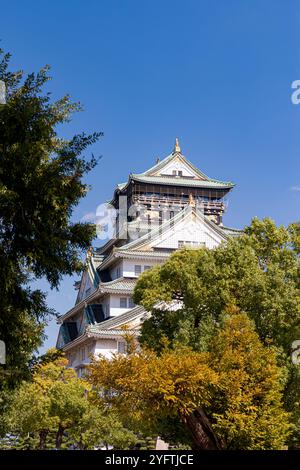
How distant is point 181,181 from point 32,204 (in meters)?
46.4

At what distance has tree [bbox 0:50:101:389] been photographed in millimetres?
14227

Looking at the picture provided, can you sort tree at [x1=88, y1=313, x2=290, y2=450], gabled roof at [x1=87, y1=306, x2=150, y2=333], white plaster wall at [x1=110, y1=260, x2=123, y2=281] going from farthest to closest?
white plaster wall at [x1=110, y1=260, x2=123, y2=281] < gabled roof at [x1=87, y1=306, x2=150, y2=333] < tree at [x1=88, y1=313, x2=290, y2=450]

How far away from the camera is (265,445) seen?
22344 millimetres

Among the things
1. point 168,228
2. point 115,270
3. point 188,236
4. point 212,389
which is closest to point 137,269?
point 115,270

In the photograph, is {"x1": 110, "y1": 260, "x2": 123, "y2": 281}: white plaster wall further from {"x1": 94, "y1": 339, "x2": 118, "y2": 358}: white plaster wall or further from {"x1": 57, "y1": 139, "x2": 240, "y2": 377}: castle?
{"x1": 94, "y1": 339, "x2": 118, "y2": 358}: white plaster wall

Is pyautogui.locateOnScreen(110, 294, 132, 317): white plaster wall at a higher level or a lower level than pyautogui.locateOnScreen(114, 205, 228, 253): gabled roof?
lower

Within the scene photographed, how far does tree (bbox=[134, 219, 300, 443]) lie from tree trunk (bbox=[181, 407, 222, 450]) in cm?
330

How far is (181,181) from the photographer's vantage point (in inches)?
2378

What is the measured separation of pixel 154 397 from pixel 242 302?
7.02 meters

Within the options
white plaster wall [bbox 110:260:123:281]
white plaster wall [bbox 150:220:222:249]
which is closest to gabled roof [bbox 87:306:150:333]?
white plaster wall [bbox 110:260:123:281]

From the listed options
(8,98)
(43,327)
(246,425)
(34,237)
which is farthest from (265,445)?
(8,98)

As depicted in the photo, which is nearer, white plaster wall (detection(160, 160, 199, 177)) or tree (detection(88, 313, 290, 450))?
tree (detection(88, 313, 290, 450))
